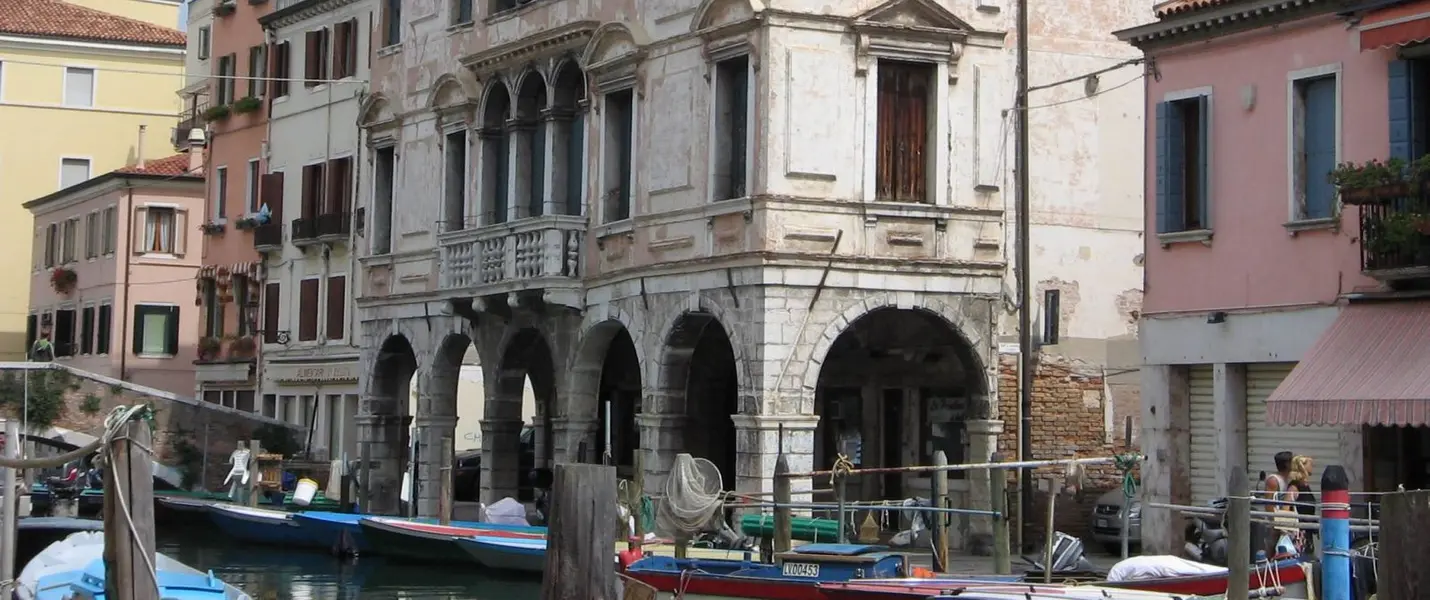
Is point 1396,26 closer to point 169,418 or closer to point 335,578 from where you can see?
point 335,578

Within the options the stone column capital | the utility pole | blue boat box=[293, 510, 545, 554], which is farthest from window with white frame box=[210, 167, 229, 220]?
the utility pole

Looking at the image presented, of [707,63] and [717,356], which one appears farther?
[717,356]

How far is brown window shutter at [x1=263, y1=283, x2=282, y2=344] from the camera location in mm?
41312

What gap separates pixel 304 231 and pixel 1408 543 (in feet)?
97.9

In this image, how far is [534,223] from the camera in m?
28.8

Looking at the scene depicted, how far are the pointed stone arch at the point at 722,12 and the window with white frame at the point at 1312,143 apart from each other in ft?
21.3

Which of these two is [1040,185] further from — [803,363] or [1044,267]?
[803,363]

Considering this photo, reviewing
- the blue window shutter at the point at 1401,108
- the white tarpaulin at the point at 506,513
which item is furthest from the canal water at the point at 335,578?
the blue window shutter at the point at 1401,108

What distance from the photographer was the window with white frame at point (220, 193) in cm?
4412

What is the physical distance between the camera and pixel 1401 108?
19.3 m

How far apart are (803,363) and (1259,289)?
582 cm

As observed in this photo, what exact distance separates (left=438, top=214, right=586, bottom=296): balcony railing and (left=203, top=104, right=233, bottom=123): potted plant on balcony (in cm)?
1374

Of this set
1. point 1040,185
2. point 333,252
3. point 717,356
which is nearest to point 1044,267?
point 1040,185

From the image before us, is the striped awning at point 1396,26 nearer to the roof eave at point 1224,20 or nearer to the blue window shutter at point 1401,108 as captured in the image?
the blue window shutter at point 1401,108
